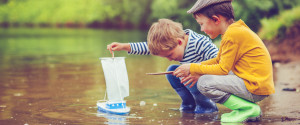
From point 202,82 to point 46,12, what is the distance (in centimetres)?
5418

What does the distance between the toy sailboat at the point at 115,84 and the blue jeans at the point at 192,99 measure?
0.41m

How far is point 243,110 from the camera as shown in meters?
3.18

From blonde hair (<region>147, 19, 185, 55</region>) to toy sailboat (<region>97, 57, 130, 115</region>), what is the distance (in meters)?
0.35

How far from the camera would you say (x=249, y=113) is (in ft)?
10.2

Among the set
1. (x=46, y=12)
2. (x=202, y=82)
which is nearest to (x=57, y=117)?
(x=202, y=82)

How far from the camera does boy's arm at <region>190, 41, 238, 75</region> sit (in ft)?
9.82

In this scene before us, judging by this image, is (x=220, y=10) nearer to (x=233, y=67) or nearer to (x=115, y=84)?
(x=233, y=67)

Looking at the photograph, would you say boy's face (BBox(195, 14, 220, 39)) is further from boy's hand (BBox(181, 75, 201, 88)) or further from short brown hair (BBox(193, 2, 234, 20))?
boy's hand (BBox(181, 75, 201, 88))

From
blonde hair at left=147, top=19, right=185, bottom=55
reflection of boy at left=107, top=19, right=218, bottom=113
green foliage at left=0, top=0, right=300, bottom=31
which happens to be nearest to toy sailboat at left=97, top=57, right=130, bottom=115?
reflection of boy at left=107, top=19, right=218, bottom=113

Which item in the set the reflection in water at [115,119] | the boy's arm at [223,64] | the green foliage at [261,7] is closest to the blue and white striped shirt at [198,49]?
the boy's arm at [223,64]

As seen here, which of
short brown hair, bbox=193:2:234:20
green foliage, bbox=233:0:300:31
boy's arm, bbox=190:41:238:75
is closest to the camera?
boy's arm, bbox=190:41:238:75

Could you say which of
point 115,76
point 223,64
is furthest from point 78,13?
point 223,64

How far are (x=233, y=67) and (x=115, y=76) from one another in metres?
1.00

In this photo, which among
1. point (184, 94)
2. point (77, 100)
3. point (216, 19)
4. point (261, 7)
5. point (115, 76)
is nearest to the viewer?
point (216, 19)
